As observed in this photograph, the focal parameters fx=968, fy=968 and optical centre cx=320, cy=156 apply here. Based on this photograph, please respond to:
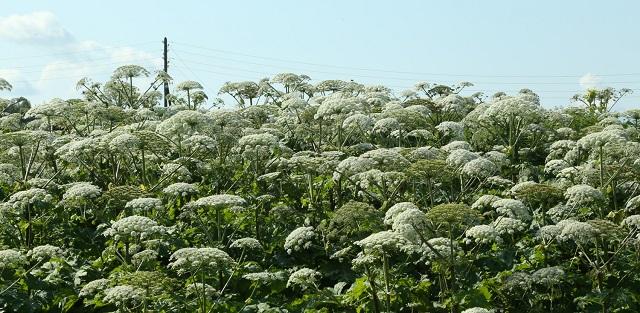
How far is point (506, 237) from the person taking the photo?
12844 millimetres

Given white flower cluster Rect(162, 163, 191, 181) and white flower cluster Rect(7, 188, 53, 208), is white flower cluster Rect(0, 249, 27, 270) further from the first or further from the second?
white flower cluster Rect(162, 163, 191, 181)

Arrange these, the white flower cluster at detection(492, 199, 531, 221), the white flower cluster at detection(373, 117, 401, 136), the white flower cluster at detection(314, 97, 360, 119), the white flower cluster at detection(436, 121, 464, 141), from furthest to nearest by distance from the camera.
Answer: the white flower cluster at detection(436, 121, 464, 141)
the white flower cluster at detection(314, 97, 360, 119)
the white flower cluster at detection(373, 117, 401, 136)
the white flower cluster at detection(492, 199, 531, 221)

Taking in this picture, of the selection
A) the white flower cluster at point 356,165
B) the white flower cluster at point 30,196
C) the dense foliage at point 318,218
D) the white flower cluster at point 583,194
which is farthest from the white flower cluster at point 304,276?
the white flower cluster at point 30,196

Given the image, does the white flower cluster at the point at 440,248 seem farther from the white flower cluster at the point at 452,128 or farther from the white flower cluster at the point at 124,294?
the white flower cluster at the point at 452,128

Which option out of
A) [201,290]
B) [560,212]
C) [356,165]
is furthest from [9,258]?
[560,212]

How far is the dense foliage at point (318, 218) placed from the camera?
10.5 metres

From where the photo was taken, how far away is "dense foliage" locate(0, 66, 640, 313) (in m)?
10.5

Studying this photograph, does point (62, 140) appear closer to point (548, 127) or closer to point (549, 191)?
point (549, 191)

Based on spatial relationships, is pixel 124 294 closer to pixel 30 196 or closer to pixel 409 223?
pixel 409 223

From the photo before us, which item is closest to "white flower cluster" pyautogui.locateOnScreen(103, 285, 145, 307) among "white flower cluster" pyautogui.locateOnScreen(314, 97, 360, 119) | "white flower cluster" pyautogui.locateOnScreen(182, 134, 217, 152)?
"white flower cluster" pyautogui.locateOnScreen(182, 134, 217, 152)

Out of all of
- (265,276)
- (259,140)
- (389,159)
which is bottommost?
(265,276)

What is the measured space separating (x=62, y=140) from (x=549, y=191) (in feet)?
25.8

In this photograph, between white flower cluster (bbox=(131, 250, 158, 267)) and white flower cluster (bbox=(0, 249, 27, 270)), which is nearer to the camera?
white flower cluster (bbox=(0, 249, 27, 270))

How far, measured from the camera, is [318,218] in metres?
13.4
